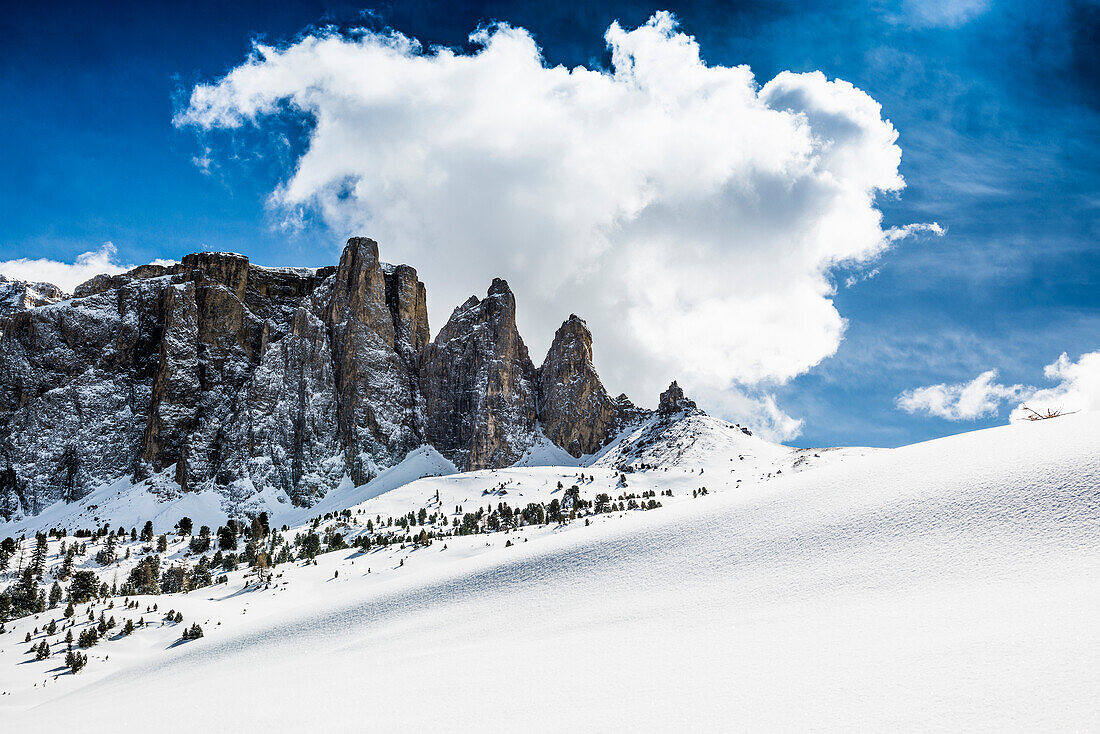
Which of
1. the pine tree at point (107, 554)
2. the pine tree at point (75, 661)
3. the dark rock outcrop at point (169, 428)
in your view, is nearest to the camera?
the pine tree at point (75, 661)

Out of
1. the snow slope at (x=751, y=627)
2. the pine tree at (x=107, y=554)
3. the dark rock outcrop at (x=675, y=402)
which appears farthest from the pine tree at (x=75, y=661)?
the dark rock outcrop at (x=675, y=402)

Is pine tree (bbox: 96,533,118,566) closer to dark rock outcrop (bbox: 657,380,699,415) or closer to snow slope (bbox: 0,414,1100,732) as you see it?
snow slope (bbox: 0,414,1100,732)

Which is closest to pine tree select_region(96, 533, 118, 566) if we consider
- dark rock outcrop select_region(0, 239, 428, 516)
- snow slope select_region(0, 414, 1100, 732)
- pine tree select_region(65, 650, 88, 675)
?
pine tree select_region(65, 650, 88, 675)

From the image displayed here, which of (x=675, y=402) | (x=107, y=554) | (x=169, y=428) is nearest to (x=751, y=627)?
(x=107, y=554)

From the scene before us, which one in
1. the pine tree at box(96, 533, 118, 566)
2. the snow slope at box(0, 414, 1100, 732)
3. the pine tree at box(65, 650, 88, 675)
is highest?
the snow slope at box(0, 414, 1100, 732)

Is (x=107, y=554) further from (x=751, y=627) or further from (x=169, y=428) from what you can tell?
(x=751, y=627)

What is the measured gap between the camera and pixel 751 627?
39.6 feet

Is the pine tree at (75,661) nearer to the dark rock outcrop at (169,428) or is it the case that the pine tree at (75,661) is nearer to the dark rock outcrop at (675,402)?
the dark rock outcrop at (169,428)

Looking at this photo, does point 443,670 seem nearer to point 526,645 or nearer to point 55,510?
point 526,645

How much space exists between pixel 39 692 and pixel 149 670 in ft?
59.1

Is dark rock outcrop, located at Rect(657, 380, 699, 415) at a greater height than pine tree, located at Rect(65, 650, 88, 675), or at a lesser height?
greater

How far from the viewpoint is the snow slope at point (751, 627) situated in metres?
7.45

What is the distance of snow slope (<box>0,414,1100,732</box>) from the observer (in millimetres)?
7453

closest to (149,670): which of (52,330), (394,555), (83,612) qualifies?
(394,555)
